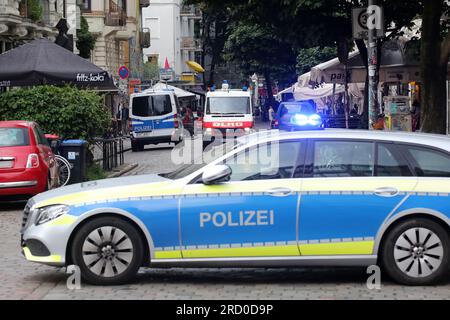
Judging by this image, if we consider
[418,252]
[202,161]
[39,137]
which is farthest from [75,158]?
[418,252]

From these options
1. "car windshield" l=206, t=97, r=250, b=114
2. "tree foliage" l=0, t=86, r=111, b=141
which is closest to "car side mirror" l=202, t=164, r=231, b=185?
"tree foliage" l=0, t=86, r=111, b=141

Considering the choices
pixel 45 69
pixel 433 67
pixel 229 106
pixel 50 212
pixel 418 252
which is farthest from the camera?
pixel 229 106

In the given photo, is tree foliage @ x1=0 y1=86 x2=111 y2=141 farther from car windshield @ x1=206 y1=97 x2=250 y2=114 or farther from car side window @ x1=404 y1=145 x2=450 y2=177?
car windshield @ x1=206 y1=97 x2=250 y2=114

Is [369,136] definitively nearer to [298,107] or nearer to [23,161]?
[23,161]

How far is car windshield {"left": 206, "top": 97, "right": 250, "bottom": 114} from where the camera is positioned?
34.8m

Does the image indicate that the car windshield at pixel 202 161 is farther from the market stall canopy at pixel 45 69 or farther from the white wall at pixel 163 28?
the white wall at pixel 163 28

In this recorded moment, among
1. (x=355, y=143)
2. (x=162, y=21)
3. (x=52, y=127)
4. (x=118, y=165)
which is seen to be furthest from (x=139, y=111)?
(x=162, y=21)

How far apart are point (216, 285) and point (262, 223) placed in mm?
822

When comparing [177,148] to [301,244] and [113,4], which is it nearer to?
[113,4]

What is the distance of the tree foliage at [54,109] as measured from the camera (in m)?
21.3

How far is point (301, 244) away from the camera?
29.6 ft

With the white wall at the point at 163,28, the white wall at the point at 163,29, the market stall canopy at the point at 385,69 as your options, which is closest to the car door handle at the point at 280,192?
the market stall canopy at the point at 385,69

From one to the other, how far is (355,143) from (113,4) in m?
48.5

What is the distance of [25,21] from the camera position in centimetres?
3475
